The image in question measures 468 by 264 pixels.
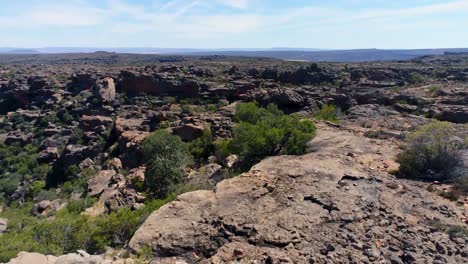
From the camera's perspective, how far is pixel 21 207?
32031 millimetres

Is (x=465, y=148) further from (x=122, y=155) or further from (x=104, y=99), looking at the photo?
(x=104, y=99)

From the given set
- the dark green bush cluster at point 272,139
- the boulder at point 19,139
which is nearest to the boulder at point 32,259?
the dark green bush cluster at point 272,139

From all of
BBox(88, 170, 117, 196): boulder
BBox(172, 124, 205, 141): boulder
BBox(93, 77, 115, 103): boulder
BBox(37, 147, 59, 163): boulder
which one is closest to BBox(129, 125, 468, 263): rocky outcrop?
BBox(88, 170, 117, 196): boulder

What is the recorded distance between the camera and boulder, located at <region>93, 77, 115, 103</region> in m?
56.0

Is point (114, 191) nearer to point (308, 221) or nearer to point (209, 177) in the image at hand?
point (209, 177)

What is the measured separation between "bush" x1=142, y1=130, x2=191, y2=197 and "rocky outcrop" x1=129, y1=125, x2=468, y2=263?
7.47 meters

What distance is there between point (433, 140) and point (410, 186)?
3.08 meters

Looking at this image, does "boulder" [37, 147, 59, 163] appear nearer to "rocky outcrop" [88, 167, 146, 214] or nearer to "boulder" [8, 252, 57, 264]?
"rocky outcrop" [88, 167, 146, 214]

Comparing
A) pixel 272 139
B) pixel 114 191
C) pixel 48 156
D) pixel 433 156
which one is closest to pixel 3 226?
pixel 114 191

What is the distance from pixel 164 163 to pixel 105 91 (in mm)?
37802

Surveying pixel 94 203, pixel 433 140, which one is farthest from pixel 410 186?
pixel 94 203

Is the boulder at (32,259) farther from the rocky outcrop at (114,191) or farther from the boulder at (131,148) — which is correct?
the boulder at (131,148)

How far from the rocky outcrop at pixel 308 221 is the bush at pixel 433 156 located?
134cm

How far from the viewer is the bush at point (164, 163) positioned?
22.1 metres
